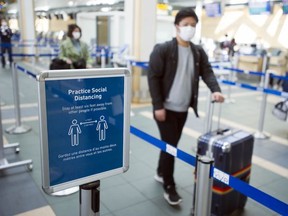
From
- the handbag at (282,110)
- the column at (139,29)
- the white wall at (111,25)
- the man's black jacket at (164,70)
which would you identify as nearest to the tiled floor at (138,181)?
the handbag at (282,110)

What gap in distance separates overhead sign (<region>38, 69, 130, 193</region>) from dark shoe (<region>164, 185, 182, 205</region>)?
1339mm

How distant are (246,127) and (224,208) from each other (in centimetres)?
297

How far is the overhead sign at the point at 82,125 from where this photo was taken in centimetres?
122

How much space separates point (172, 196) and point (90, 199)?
1.41 m

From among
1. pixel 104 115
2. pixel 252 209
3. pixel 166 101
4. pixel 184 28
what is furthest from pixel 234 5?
pixel 104 115

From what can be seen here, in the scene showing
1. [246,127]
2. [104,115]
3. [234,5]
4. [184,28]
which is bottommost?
[246,127]

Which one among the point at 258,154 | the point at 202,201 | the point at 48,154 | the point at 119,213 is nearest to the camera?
the point at 48,154

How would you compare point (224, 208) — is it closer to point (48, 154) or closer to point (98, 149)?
point (98, 149)

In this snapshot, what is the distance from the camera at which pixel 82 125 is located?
131cm

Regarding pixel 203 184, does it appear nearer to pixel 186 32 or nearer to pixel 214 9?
pixel 186 32

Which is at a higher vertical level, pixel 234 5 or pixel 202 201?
pixel 234 5

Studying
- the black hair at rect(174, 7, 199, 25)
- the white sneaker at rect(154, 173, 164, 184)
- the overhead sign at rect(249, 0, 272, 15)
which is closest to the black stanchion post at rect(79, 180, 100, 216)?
the black hair at rect(174, 7, 199, 25)

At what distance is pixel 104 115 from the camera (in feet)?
4.51

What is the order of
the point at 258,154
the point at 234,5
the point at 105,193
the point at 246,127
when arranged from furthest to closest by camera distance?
1. the point at 246,127
2. the point at 258,154
3. the point at 234,5
4. the point at 105,193
